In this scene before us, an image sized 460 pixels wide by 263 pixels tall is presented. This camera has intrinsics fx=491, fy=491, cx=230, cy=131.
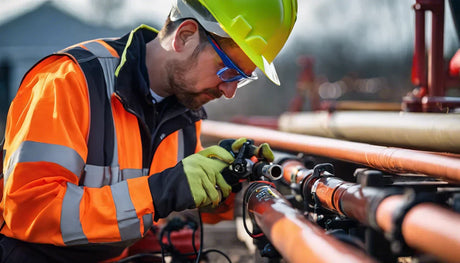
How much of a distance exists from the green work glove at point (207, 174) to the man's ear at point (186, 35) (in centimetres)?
57

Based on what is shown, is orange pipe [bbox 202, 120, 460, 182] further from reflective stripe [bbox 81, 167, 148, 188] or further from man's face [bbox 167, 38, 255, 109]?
reflective stripe [bbox 81, 167, 148, 188]

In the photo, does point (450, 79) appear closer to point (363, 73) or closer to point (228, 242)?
point (228, 242)

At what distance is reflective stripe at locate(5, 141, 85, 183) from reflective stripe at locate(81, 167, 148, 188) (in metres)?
0.21

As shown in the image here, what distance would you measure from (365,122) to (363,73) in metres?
24.1

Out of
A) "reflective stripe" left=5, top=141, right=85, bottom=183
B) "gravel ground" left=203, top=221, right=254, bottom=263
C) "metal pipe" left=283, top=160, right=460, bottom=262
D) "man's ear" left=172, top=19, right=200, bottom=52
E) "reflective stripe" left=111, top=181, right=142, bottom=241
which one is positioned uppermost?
"man's ear" left=172, top=19, right=200, bottom=52

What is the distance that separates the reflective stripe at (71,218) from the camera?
1835mm

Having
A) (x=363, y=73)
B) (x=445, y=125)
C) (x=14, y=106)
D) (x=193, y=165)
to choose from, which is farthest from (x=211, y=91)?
(x=363, y=73)

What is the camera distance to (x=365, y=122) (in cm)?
303

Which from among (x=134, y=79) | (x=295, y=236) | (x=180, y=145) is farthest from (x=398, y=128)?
(x=295, y=236)

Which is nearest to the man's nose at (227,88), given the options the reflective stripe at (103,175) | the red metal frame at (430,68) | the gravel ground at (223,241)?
A: the reflective stripe at (103,175)

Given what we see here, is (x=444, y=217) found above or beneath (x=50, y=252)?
above

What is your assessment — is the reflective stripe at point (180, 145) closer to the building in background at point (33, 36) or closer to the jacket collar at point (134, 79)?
the jacket collar at point (134, 79)

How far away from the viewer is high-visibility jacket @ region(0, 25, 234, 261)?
6.05 feet

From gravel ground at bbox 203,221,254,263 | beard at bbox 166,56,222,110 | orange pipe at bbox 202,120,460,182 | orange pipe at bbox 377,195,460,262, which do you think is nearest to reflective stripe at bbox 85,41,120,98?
beard at bbox 166,56,222,110
